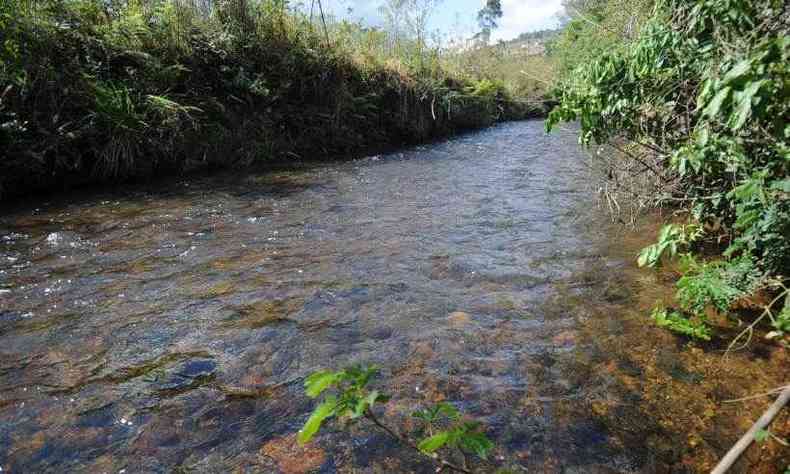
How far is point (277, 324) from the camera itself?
130 inches

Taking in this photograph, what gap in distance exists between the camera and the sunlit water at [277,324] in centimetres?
224

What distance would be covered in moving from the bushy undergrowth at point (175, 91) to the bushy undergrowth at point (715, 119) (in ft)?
21.0

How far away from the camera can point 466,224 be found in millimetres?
5453

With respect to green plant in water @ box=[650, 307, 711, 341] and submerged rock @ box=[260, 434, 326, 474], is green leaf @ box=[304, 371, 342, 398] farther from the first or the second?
green plant in water @ box=[650, 307, 711, 341]

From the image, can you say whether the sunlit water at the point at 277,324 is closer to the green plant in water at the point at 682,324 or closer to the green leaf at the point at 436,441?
the green plant in water at the point at 682,324

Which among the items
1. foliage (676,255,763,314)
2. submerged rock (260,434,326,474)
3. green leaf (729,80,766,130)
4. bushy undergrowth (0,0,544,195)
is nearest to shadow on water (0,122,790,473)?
submerged rock (260,434,326,474)

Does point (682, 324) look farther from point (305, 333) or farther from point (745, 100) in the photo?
point (305, 333)

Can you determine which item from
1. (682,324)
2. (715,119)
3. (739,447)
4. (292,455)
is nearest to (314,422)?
(739,447)

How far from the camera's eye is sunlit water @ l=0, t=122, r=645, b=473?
2.24 meters

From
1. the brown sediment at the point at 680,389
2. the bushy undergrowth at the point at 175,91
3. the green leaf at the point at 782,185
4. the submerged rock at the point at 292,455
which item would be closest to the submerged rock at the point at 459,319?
the brown sediment at the point at 680,389

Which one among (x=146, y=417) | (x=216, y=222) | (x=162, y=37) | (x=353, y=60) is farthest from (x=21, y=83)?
(x=353, y=60)

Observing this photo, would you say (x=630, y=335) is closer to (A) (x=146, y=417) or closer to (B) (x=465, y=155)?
(A) (x=146, y=417)

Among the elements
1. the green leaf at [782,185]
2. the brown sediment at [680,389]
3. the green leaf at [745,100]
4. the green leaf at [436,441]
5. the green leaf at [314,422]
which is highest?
the green leaf at [745,100]

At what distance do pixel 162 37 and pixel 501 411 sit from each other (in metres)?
8.61
